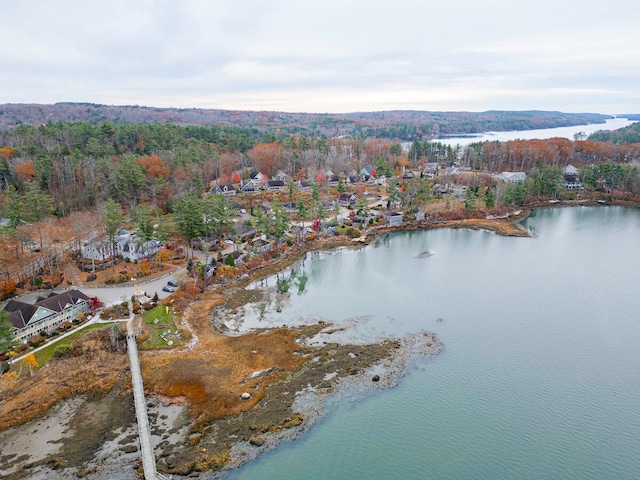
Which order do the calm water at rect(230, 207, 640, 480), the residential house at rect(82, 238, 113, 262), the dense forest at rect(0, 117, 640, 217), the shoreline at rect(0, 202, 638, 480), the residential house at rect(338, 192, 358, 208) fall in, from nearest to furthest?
1. the shoreline at rect(0, 202, 638, 480)
2. the calm water at rect(230, 207, 640, 480)
3. the residential house at rect(82, 238, 113, 262)
4. the dense forest at rect(0, 117, 640, 217)
5. the residential house at rect(338, 192, 358, 208)

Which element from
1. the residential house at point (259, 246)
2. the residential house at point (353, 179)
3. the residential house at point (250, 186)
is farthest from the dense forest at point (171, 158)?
the residential house at point (259, 246)

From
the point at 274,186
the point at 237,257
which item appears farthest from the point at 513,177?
the point at 237,257

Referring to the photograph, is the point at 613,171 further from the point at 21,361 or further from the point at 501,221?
the point at 21,361

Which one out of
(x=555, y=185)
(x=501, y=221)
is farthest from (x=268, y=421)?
(x=555, y=185)

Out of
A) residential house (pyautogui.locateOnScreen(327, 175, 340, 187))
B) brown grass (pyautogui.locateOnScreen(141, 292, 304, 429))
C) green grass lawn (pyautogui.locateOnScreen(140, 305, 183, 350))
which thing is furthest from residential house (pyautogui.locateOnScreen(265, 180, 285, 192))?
brown grass (pyautogui.locateOnScreen(141, 292, 304, 429))

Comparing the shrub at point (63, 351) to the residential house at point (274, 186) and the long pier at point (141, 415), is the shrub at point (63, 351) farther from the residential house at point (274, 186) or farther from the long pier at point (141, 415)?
the residential house at point (274, 186)

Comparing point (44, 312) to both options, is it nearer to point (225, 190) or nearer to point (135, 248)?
point (135, 248)

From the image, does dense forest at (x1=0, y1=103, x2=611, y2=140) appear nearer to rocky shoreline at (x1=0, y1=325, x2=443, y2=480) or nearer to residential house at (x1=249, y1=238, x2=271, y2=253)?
residential house at (x1=249, y1=238, x2=271, y2=253)
